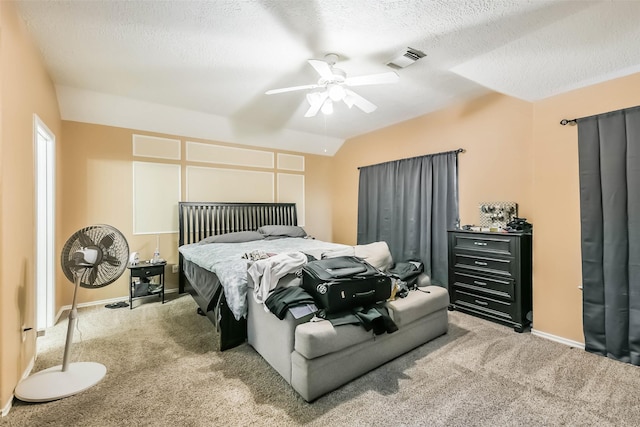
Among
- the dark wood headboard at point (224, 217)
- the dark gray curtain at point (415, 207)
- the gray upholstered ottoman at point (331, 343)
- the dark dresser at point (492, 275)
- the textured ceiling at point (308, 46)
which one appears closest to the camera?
the gray upholstered ottoman at point (331, 343)

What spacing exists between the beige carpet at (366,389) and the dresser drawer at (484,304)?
28 cm

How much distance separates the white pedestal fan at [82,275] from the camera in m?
1.93

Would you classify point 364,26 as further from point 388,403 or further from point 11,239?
point 11,239

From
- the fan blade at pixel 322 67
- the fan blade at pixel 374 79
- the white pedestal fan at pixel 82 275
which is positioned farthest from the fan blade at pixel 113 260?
the fan blade at pixel 374 79

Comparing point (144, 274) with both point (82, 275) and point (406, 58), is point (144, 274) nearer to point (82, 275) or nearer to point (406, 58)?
point (82, 275)

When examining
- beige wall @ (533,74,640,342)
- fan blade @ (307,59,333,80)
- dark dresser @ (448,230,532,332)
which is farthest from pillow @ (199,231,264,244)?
beige wall @ (533,74,640,342)

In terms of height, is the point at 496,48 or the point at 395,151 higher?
the point at 496,48

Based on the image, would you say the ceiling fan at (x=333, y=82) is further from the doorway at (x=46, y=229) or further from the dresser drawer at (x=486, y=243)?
the doorway at (x=46, y=229)

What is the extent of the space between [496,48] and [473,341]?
8.48ft

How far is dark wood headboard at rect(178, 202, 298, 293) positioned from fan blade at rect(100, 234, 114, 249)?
6.88 feet

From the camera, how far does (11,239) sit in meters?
1.84

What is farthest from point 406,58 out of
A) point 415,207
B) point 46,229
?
point 46,229

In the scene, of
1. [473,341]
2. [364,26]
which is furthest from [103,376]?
[364,26]

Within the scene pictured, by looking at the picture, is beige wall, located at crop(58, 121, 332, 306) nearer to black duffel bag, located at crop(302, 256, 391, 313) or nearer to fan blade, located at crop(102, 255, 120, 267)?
fan blade, located at crop(102, 255, 120, 267)
